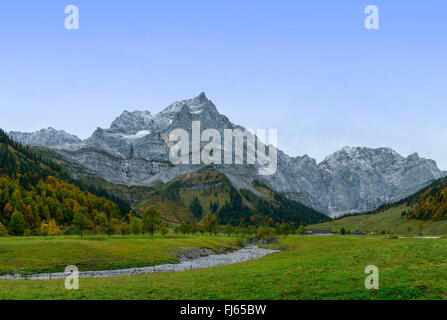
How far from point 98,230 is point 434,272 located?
150 meters

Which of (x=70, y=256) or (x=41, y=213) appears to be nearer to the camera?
(x=70, y=256)

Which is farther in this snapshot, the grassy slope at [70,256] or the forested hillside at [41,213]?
the forested hillside at [41,213]

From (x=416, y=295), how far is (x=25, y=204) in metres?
173

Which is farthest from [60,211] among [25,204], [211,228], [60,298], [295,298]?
[295,298]

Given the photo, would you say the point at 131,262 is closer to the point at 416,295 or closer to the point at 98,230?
the point at 416,295

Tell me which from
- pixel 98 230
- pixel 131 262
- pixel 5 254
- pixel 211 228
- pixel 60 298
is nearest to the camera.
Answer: pixel 60 298

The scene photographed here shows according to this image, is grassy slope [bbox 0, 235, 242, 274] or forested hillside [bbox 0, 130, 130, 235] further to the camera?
forested hillside [bbox 0, 130, 130, 235]

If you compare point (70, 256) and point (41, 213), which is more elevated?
point (41, 213)

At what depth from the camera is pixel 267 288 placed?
35.2 m

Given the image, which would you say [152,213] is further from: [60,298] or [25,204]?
[60,298]

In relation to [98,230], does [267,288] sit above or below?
above

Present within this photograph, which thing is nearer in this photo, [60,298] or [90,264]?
[60,298]

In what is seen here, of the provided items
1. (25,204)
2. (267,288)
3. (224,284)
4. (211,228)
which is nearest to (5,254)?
(224,284)

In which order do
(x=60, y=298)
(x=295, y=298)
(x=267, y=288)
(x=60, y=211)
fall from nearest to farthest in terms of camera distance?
(x=295, y=298), (x=60, y=298), (x=267, y=288), (x=60, y=211)
